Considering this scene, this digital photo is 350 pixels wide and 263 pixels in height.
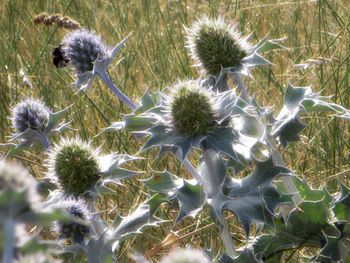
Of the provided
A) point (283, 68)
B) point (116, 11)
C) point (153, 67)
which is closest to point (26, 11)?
point (116, 11)

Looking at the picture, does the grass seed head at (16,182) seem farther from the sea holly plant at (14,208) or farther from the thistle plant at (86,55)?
the thistle plant at (86,55)

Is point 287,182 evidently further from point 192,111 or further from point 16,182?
point 16,182

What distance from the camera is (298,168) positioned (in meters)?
2.71

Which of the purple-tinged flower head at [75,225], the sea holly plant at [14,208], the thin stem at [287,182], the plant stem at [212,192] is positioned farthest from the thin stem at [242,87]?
the sea holly plant at [14,208]

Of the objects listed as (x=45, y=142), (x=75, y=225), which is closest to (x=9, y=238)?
(x=75, y=225)

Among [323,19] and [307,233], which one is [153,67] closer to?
[323,19]

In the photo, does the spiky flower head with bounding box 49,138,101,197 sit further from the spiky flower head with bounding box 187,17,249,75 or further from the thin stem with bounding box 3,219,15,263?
the thin stem with bounding box 3,219,15,263

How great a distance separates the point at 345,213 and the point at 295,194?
0.13 meters

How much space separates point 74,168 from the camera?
194 cm

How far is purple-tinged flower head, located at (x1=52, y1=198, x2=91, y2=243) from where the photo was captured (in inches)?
66.5

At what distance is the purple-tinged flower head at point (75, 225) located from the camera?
169cm

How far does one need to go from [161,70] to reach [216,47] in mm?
1332

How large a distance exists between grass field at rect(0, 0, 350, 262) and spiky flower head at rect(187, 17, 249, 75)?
0.54 meters

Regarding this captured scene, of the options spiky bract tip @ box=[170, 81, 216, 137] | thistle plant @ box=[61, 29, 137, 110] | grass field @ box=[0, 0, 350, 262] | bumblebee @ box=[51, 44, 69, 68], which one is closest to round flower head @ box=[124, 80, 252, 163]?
spiky bract tip @ box=[170, 81, 216, 137]
